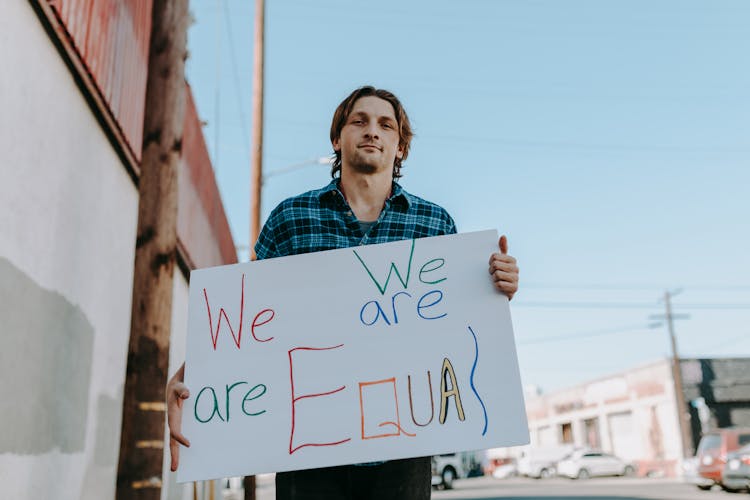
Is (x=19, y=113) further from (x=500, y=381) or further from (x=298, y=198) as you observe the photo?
(x=500, y=381)

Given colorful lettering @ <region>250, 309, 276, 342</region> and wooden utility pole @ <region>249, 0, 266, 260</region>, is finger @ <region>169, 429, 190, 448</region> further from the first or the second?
wooden utility pole @ <region>249, 0, 266, 260</region>

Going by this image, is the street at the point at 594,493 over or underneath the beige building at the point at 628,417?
underneath

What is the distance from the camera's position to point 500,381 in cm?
216

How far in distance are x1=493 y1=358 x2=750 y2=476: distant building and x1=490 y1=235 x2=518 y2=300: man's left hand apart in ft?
102

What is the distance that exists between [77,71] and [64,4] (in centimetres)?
47

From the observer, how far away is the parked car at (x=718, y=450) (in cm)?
1658

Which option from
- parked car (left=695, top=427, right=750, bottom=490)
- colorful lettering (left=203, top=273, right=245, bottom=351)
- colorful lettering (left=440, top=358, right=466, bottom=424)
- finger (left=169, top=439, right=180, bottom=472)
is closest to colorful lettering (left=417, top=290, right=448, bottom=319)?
colorful lettering (left=440, top=358, right=466, bottom=424)

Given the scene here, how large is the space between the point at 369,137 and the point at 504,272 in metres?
0.68

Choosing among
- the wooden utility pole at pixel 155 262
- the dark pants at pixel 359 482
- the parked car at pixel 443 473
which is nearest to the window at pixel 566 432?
the parked car at pixel 443 473

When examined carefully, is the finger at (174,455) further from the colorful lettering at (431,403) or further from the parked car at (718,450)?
the parked car at (718,450)

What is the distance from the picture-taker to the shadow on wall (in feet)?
10.4

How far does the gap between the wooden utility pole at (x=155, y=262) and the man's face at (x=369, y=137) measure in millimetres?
1594

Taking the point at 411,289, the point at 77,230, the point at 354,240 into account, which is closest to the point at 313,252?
the point at 354,240

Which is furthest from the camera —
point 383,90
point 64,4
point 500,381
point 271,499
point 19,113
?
point 271,499
